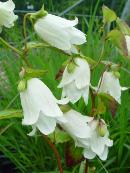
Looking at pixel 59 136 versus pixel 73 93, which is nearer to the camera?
pixel 73 93

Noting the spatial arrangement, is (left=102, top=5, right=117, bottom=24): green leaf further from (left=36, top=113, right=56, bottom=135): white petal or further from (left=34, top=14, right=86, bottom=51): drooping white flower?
(left=36, top=113, right=56, bottom=135): white petal

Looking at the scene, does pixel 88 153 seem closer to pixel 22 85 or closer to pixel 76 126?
pixel 76 126

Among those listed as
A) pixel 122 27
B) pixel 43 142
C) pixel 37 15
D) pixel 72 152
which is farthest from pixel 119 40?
pixel 43 142

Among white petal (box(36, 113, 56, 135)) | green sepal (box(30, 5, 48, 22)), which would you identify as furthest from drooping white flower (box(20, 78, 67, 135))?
green sepal (box(30, 5, 48, 22))

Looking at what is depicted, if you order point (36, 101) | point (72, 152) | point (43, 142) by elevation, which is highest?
point (36, 101)

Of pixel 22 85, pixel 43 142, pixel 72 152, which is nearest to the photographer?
pixel 22 85

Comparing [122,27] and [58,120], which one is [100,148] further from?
[122,27]
